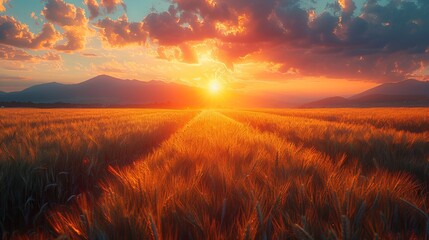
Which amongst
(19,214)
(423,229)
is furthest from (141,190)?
(423,229)

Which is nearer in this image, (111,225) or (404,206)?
(111,225)

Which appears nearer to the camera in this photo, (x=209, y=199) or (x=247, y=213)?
(x=247, y=213)

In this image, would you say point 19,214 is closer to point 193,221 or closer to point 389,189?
point 193,221

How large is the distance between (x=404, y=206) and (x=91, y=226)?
1.49m

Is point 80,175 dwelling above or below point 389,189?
below

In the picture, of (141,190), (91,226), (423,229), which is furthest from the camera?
(141,190)

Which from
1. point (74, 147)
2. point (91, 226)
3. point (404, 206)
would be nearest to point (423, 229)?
point (404, 206)

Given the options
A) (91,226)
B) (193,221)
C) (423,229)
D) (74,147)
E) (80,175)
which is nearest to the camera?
(91,226)

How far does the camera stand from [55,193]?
221 centimetres

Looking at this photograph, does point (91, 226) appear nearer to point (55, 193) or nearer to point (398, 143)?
point (55, 193)

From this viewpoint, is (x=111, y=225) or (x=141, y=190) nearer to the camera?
(x=111, y=225)

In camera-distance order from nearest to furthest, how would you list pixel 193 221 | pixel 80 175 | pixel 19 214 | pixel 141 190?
pixel 193 221, pixel 141 190, pixel 19 214, pixel 80 175

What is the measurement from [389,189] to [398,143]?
3.29 m

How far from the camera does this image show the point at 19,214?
1851 mm
